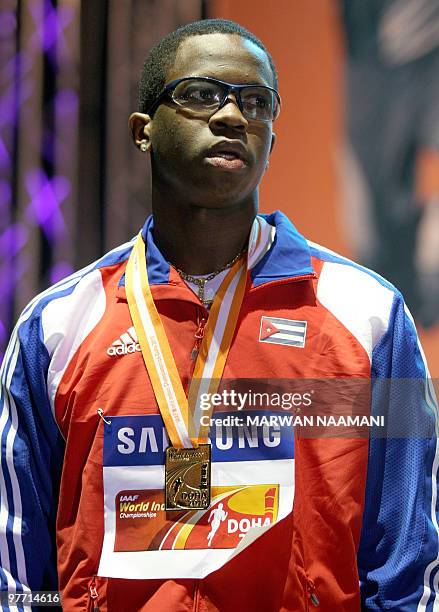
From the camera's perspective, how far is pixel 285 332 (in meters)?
1.83

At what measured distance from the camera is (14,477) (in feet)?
6.09

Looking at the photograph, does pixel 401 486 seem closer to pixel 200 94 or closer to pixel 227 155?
pixel 227 155

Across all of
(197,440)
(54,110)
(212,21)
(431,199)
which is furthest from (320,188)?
(197,440)

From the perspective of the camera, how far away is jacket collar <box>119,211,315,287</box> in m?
1.87

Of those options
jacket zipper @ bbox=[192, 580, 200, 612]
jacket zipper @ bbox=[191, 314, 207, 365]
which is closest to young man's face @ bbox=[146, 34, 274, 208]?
jacket zipper @ bbox=[191, 314, 207, 365]

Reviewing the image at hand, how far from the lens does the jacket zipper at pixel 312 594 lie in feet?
5.54

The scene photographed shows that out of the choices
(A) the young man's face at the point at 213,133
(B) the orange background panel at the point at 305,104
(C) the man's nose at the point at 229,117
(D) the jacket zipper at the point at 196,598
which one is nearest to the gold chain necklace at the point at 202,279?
(A) the young man's face at the point at 213,133

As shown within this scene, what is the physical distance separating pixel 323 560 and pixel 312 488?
0.43ft

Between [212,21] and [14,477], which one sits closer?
[14,477]

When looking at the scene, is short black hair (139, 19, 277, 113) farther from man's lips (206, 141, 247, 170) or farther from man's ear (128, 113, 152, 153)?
man's lips (206, 141, 247, 170)

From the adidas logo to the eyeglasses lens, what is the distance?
46 centimetres

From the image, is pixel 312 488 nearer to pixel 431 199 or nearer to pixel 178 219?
pixel 178 219

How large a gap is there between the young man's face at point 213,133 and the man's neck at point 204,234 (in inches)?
1.8

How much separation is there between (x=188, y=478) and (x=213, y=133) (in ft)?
2.16
